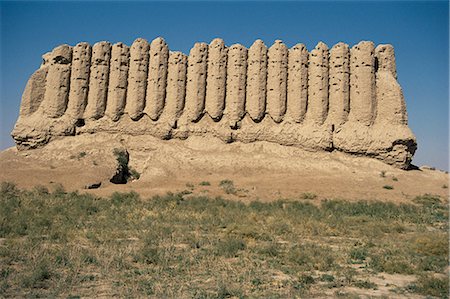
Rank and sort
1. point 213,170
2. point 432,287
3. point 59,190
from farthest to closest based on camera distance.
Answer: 1. point 213,170
2. point 59,190
3. point 432,287

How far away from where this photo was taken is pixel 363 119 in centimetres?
3028

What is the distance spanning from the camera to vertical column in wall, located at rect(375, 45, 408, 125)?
30.0 metres

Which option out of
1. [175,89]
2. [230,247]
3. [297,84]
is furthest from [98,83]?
[230,247]

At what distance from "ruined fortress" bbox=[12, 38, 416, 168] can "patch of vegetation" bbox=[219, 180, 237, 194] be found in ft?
18.8

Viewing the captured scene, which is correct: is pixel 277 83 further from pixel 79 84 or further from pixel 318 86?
pixel 79 84

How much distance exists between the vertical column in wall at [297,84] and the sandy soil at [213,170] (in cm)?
281

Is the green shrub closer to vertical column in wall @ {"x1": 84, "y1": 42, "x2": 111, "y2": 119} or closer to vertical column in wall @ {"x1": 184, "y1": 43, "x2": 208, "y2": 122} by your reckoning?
vertical column in wall @ {"x1": 84, "y1": 42, "x2": 111, "y2": 119}

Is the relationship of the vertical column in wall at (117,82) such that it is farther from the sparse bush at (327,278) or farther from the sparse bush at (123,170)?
the sparse bush at (327,278)

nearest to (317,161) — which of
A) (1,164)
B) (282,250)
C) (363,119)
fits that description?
(363,119)

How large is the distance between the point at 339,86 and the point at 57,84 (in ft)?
70.9

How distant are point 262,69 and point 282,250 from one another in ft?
75.7

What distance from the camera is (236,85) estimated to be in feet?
103

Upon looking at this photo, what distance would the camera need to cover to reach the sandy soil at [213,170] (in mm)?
24297

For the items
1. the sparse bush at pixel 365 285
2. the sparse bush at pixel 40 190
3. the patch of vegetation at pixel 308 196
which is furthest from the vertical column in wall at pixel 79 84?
the sparse bush at pixel 365 285
